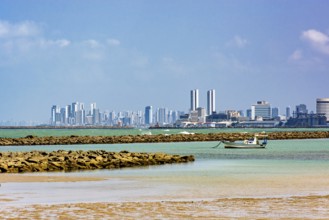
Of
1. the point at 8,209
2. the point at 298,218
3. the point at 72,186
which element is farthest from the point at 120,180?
the point at 298,218

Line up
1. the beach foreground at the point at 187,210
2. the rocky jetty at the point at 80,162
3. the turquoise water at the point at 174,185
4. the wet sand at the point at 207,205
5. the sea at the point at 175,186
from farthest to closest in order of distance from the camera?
the rocky jetty at the point at 80,162 → the turquoise water at the point at 174,185 → the sea at the point at 175,186 → the wet sand at the point at 207,205 → the beach foreground at the point at 187,210

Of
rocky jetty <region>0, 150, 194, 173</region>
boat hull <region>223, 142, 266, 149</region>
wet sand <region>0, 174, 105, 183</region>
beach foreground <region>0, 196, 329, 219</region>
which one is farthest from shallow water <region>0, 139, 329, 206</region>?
boat hull <region>223, 142, 266, 149</region>

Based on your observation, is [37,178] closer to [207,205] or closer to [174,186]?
[174,186]

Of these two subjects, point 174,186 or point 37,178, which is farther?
point 37,178

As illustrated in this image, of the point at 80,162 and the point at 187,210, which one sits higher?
the point at 80,162

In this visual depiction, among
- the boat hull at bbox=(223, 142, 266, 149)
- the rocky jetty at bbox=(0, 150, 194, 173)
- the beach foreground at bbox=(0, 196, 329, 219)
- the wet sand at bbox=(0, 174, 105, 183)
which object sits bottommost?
the beach foreground at bbox=(0, 196, 329, 219)

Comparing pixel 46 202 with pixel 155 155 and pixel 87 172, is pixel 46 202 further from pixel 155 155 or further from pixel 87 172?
pixel 155 155

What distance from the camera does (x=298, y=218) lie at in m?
16.3

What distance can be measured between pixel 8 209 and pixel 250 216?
5.94 metres

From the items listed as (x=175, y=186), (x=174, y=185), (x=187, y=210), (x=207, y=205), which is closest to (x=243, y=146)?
(x=174, y=185)

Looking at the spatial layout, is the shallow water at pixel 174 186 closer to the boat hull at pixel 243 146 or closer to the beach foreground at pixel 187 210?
the beach foreground at pixel 187 210

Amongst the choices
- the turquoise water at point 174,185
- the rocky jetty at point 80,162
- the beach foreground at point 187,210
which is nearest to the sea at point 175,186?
the turquoise water at point 174,185

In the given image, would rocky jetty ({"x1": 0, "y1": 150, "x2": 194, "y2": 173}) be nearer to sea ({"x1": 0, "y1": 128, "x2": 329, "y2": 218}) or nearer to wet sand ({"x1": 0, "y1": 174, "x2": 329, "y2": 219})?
sea ({"x1": 0, "y1": 128, "x2": 329, "y2": 218})

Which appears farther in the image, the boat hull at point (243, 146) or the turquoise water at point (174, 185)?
the boat hull at point (243, 146)
